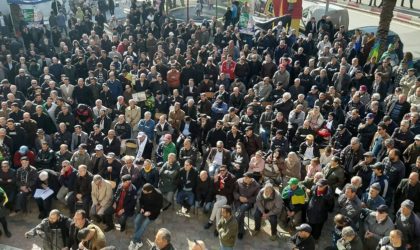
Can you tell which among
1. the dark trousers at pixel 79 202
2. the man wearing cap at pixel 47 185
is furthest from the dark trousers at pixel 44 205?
the dark trousers at pixel 79 202

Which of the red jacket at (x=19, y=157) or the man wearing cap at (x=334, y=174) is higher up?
the man wearing cap at (x=334, y=174)

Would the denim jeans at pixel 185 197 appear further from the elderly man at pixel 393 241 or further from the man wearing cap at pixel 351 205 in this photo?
the elderly man at pixel 393 241

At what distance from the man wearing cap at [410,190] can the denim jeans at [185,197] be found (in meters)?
4.53

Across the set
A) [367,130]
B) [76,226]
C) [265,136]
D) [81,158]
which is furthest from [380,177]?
[81,158]

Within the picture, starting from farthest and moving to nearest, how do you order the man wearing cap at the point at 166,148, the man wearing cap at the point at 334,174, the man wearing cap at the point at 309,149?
1. the man wearing cap at the point at 166,148
2. the man wearing cap at the point at 309,149
3. the man wearing cap at the point at 334,174

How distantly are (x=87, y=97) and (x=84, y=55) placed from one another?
3.34 meters

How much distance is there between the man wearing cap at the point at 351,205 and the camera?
877 cm

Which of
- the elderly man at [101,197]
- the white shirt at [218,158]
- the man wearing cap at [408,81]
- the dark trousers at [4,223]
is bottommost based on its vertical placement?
the dark trousers at [4,223]

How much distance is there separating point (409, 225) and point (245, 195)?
3339 mm

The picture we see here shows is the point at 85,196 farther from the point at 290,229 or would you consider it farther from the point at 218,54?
the point at 218,54

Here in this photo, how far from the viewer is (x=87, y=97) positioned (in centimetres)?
1436

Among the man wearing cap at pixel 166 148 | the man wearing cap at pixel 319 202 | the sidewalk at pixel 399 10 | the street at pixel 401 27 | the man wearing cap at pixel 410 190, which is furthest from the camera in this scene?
the sidewalk at pixel 399 10

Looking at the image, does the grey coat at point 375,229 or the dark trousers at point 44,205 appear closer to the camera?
the grey coat at point 375,229

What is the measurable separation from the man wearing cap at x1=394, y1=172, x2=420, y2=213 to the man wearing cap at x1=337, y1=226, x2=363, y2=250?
6.88 ft
